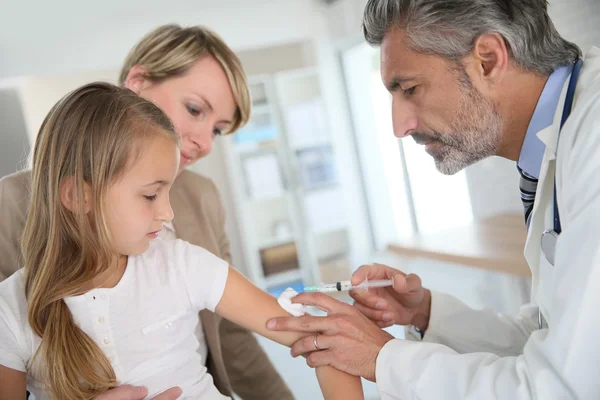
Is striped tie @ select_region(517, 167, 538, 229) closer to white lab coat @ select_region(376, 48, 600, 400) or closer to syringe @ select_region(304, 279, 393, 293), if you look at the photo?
white lab coat @ select_region(376, 48, 600, 400)

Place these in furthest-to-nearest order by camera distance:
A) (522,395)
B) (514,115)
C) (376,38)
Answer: (376,38), (514,115), (522,395)

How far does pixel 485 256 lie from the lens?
2086mm

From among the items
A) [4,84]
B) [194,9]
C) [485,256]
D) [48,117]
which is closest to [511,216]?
[485,256]

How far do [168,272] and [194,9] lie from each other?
4.59 meters

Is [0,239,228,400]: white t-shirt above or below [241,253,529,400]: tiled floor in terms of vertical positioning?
above

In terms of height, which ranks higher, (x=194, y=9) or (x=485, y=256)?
(x=194, y=9)

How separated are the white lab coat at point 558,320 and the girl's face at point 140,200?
22.5 inches

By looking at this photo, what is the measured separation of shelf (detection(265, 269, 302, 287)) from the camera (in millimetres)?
5777

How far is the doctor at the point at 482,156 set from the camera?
95 cm

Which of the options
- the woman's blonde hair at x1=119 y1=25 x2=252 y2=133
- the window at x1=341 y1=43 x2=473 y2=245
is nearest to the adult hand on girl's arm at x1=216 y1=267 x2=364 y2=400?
the woman's blonde hair at x1=119 y1=25 x2=252 y2=133

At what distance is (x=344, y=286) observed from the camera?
139cm

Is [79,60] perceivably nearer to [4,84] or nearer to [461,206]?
[4,84]

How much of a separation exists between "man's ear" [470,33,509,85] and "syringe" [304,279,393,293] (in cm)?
56

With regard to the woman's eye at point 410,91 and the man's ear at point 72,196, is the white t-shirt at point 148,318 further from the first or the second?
the woman's eye at point 410,91
